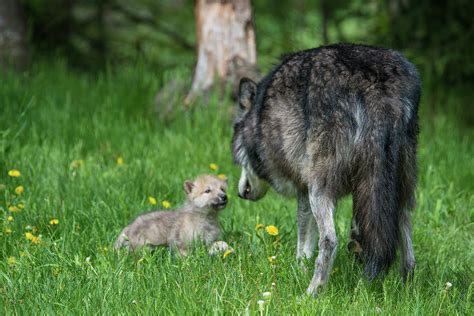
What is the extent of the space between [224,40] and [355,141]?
4.71 m

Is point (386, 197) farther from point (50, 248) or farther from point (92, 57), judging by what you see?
point (92, 57)

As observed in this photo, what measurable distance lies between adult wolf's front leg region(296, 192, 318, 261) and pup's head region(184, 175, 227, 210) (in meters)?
0.61

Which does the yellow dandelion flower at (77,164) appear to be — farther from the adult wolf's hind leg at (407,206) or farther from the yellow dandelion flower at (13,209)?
the adult wolf's hind leg at (407,206)

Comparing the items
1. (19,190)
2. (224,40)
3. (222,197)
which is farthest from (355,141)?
(224,40)

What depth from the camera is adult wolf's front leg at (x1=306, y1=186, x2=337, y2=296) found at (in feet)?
16.3

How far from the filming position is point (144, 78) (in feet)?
32.9

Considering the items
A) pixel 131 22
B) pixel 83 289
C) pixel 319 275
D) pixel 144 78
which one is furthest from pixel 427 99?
pixel 83 289

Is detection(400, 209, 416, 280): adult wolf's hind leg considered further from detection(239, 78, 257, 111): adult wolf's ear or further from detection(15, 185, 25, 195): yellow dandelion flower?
detection(15, 185, 25, 195): yellow dandelion flower

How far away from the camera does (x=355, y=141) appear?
491 cm

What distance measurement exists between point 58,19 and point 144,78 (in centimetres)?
282

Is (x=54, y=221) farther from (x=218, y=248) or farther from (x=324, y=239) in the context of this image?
(x=324, y=239)

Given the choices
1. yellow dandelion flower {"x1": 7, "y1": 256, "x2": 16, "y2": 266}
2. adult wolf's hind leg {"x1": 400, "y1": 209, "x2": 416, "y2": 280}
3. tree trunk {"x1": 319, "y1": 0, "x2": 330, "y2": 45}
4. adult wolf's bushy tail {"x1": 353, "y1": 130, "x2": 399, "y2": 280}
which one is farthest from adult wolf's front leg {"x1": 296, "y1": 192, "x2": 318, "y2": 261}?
tree trunk {"x1": 319, "y1": 0, "x2": 330, "y2": 45}

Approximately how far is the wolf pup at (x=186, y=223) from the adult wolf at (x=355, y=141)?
76cm

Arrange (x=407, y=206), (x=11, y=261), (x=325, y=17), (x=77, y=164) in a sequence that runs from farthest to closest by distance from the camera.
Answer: (x=325, y=17)
(x=77, y=164)
(x=407, y=206)
(x=11, y=261)
